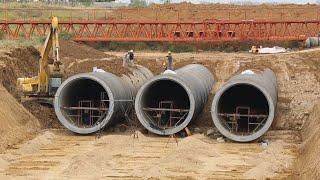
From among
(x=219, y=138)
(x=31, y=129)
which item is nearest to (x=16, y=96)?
(x=31, y=129)

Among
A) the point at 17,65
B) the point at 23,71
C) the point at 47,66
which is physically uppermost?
the point at 47,66

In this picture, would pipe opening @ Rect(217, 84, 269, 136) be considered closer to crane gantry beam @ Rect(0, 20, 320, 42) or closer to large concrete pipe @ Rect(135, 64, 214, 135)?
large concrete pipe @ Rect(135, 64, 214, 135)

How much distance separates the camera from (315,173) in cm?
1822

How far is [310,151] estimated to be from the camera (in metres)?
22.0

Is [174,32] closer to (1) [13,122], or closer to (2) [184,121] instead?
(2) [184,121]

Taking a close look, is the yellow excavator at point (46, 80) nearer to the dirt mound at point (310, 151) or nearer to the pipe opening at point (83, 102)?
the pipe opening at point (83, 102)

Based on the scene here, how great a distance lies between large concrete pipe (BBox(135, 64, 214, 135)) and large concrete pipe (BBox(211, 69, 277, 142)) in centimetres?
103

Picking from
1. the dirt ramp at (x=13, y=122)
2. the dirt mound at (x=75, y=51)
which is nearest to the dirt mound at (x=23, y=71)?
the dirt ramp at (x=13, y=122)

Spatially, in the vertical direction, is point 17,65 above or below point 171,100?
above

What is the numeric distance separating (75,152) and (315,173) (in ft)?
29.6

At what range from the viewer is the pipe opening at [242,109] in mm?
27328

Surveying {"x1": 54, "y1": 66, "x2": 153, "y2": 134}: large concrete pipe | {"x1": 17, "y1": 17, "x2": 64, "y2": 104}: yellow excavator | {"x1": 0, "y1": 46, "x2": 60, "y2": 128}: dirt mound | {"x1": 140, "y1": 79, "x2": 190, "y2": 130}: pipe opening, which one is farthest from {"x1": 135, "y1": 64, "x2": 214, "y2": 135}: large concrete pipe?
{"x1": 0, "y1": 46, "x2": 60, "y2": 128}: dirt mound

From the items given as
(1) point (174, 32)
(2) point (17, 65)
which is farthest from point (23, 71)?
(1) point (174, 32)

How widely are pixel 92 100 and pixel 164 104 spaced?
131 inches
